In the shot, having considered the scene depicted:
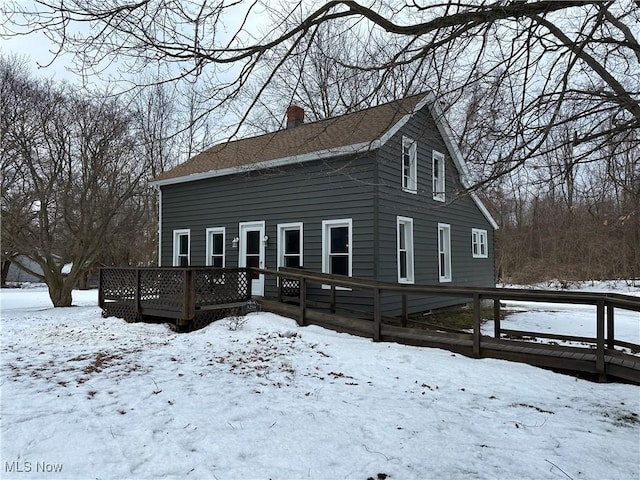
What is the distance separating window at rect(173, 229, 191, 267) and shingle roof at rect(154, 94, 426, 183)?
1.68m

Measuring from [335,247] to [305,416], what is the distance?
5977 mm

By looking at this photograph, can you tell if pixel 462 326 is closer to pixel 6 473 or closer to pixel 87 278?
pixel 6 473

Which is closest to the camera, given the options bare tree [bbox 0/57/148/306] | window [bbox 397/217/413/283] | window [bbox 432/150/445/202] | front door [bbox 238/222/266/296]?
window [bbox 397/217/413/283]

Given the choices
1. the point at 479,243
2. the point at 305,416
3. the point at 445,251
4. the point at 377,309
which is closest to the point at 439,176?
the point at 445,251

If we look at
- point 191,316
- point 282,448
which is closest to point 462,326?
point 191,316

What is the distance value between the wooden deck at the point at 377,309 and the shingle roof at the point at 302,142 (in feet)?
8.92

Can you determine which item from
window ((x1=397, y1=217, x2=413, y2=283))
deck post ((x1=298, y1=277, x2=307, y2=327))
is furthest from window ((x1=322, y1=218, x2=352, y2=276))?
deck post ((x1=298, y1=277, x2=307, y2=327))

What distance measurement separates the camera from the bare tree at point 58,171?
12.0m

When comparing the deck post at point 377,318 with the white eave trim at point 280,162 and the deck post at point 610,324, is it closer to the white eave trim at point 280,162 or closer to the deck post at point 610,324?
the white eave trim at point 280,162

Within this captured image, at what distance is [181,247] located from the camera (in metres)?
12.2

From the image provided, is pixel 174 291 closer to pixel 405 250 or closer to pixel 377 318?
pixel 377 318

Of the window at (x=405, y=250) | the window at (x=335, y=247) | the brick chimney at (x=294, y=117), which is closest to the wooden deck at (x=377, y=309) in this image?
the window at (x=335, y=247)

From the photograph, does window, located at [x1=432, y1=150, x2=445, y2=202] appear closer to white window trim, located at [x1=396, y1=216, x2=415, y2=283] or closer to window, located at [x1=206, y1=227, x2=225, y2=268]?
white window trim, located at [x1=396, y1=216, x2=415, y2=283]

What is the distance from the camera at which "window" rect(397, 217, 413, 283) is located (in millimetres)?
9734
